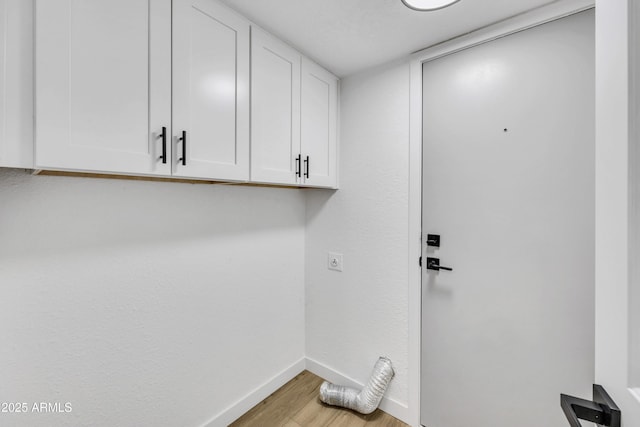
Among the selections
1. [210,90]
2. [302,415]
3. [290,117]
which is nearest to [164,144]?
[210,90]

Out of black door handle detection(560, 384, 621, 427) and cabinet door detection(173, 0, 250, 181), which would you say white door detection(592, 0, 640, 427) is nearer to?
black door handle detection(560, 384, 621, 427)

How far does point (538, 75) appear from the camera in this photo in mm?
1213

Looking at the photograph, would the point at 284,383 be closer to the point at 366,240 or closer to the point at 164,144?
the point at 366,240

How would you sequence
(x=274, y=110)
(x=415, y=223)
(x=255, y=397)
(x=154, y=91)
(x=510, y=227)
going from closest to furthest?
1. (x=154, y=91)
2. (x=510, y=227)
3. (x=274, y=110)
4. (x=415, y=223)
5. (x=255, y=397)

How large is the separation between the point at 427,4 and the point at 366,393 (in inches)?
80.9

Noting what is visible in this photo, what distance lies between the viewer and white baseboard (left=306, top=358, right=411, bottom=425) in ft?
5.36

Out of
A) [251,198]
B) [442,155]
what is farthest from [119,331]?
[442,155]

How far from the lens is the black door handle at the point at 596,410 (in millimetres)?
496

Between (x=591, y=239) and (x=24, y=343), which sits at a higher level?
(x=591, y=239)

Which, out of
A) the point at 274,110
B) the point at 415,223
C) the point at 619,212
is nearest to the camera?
the point at 619,212

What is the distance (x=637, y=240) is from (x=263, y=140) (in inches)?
51.2

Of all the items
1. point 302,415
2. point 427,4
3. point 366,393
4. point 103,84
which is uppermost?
point 427,4

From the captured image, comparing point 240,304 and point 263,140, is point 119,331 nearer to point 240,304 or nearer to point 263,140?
point 240,304

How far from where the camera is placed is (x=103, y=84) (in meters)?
0.86
